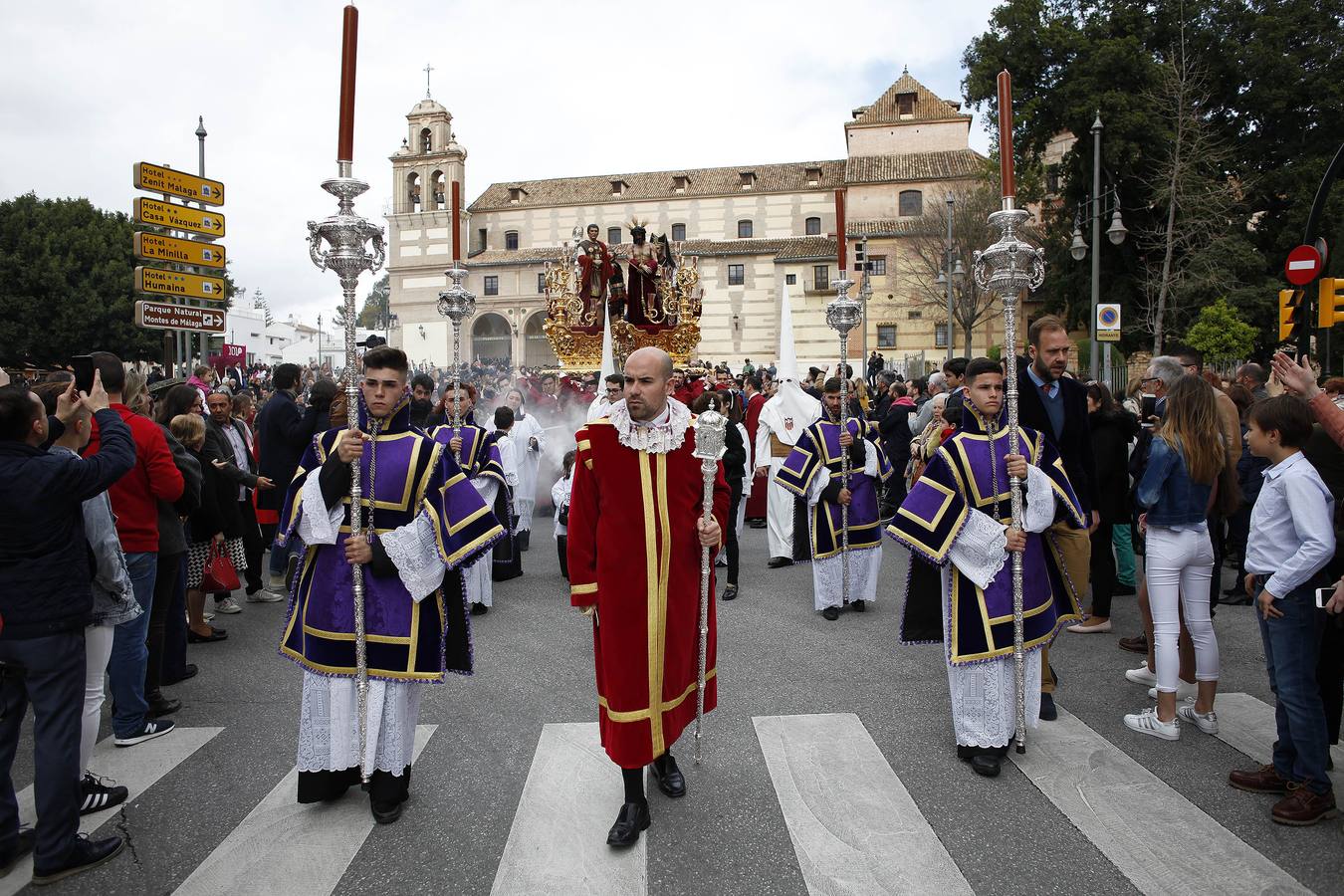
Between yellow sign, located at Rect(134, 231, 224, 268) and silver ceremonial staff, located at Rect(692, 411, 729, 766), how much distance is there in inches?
416

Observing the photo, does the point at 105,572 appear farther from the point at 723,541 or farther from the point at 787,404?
the point at 787,404

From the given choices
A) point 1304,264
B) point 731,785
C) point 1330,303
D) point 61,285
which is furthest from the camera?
point 61,285

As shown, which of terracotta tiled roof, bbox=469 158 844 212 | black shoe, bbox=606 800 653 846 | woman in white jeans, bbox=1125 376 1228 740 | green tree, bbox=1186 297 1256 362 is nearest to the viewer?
black shoe, bbox=606 800 653 846

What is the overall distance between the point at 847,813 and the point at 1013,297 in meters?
2.76

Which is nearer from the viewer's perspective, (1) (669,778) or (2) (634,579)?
(2) (634,579)

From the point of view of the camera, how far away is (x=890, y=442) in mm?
11289

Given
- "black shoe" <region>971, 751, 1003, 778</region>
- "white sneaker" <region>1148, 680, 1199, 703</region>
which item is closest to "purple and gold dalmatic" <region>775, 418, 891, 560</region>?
"white sneaker" <region>1148, 680, 1199, 703</region>

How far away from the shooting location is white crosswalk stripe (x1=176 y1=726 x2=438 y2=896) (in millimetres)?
3402

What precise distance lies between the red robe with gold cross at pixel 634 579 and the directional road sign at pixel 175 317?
950 centimetres

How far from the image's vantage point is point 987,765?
4.30 metres

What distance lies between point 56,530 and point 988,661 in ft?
14.0

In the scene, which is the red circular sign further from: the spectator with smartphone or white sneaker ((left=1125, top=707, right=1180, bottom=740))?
the spectator with smartphone

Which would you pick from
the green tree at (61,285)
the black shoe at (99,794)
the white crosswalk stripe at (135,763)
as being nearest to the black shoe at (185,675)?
the white crosswalk stripe at (135,763)

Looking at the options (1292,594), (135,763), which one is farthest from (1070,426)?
(135,763)
